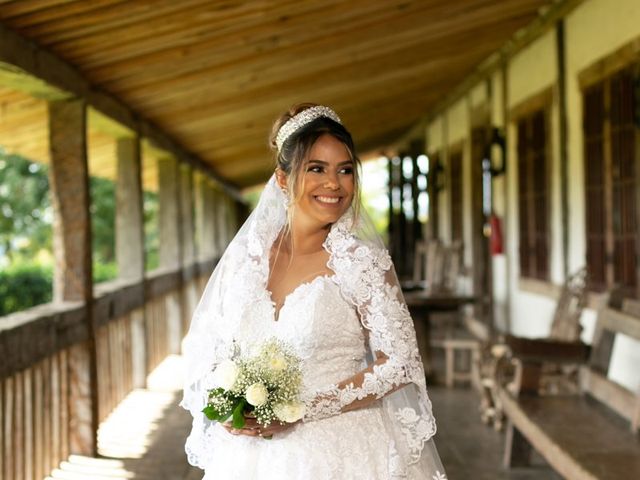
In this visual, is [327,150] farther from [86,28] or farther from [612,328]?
[612,328]

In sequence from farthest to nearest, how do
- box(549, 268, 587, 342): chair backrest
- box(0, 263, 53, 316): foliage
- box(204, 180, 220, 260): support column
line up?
box(0, 263, 53, 316): foliage < box(204, 180, 220, 260): support column < box(549, 268, 587, 342): chair backrest

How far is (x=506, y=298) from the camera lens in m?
10.2

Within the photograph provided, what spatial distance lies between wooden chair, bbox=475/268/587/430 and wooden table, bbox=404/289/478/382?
133cm

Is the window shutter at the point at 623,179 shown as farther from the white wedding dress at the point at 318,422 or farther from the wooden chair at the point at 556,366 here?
the white wedding dress at the point at 318,422

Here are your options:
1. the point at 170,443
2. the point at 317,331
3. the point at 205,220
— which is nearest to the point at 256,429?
the point at 317,331

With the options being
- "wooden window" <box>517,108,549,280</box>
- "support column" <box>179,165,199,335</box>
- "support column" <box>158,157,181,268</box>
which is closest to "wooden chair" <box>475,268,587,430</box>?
"wooden window" <box>517,108,549,280</box>

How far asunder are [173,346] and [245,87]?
379cm

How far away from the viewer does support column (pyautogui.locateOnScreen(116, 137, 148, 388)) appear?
7.44 m

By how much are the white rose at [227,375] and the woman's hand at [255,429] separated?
0.11 meters

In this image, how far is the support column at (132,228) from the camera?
24.4 ft

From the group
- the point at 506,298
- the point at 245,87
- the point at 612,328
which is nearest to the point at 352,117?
the point at 506,298

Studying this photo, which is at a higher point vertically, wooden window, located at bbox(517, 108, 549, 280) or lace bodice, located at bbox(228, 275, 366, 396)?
wooden window, located at bbox(517, 108, 549, 280)

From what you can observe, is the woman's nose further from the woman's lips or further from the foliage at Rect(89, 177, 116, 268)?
the foliage at Rect(89, 177, 116, 268)

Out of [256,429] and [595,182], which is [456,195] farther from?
[256,429]
